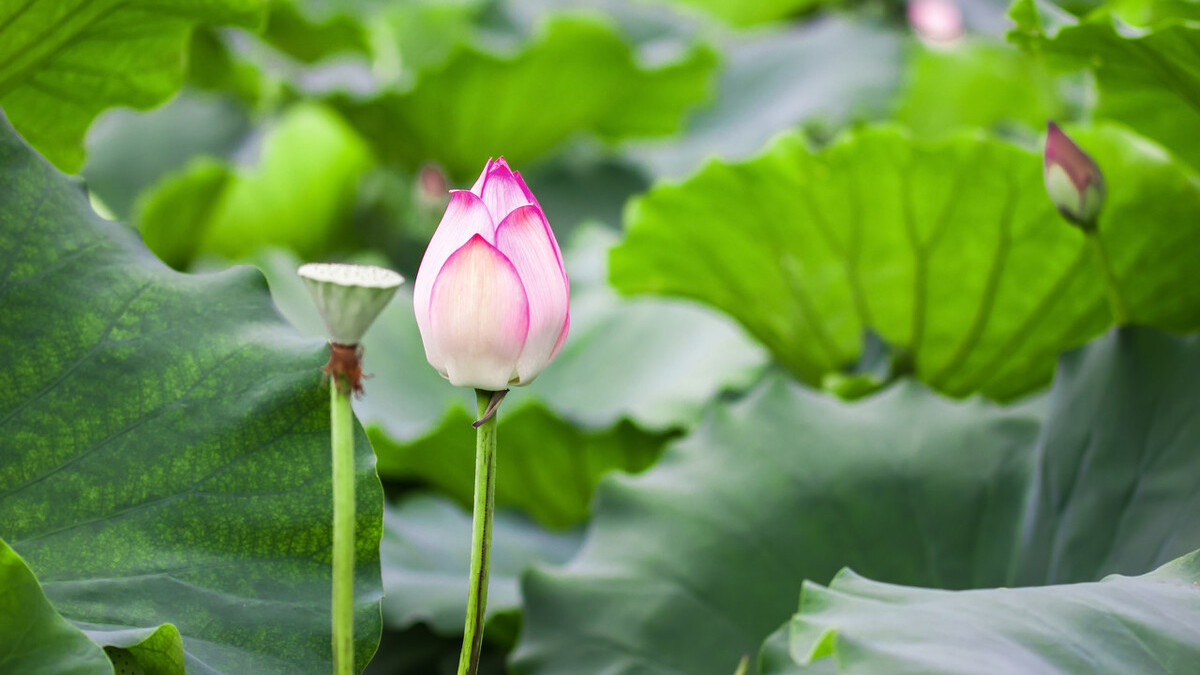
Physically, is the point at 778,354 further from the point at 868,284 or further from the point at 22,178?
the point at 22,178

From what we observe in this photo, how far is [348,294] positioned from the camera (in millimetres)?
382

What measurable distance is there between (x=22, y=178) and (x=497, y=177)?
9.9 inches

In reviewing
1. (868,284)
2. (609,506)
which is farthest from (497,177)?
(868,284)

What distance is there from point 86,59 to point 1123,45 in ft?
2.06

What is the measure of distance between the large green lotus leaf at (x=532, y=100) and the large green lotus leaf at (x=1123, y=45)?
910 millimetres

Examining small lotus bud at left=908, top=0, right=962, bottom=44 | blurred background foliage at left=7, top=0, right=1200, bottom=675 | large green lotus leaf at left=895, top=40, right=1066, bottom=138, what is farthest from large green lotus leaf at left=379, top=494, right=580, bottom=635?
small lotus bud at left=908, top=0, right=962, bottom=44

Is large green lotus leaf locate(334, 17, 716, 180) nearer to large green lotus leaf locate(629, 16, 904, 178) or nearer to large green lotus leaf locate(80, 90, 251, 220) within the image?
large green lotus leaf locate(629, 16, 904, 178)

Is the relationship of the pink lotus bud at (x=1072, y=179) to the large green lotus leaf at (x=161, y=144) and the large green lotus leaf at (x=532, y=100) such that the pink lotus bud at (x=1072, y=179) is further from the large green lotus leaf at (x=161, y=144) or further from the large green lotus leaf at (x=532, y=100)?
the large green lotus leaf at (x=161, y=144)

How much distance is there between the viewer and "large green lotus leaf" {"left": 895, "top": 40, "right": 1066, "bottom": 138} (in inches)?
79.1

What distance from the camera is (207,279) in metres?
0.56

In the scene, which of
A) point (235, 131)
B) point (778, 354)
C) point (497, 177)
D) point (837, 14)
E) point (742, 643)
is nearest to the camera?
point (497, 177)

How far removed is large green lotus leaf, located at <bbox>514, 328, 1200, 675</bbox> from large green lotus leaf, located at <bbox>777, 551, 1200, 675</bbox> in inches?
7.5

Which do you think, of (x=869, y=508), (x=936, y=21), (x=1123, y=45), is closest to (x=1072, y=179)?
(x=1123, y=45)

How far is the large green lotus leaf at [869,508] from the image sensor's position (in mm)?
663
